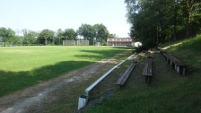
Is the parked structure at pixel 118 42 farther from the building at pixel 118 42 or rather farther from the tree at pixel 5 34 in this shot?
the tree at pixel 5 34

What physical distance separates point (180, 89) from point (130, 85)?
2237 millimetres

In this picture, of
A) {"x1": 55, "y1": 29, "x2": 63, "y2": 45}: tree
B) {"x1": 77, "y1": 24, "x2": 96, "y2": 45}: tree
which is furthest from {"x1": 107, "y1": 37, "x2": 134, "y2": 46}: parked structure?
{"x1": 55, "y1": 29, "x2": 63, "y2": 45}: tree

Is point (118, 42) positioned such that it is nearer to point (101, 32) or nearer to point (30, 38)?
point (101, 32)

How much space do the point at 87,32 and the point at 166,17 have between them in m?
117

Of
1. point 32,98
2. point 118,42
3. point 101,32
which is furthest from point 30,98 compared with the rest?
point 101,32

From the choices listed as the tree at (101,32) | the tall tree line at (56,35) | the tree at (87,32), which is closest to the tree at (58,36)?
the tall tree line at (56,35)

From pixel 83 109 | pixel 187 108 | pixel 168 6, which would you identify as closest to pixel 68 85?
pixel 83 109

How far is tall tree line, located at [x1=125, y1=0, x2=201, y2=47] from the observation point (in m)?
34.5

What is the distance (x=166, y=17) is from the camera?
39281 millimetres

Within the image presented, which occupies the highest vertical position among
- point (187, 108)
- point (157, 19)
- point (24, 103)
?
point (157, 19)

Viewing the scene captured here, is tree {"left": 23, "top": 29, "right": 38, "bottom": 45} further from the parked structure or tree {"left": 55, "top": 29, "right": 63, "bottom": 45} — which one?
the parked structure

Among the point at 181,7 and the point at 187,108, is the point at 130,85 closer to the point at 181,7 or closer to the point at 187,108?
the point at 187,108

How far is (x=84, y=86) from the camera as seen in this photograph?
9.40 meters

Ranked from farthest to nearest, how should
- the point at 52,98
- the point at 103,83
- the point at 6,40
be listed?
the point at 6,40, the point at 103,83, the point at 52,98
